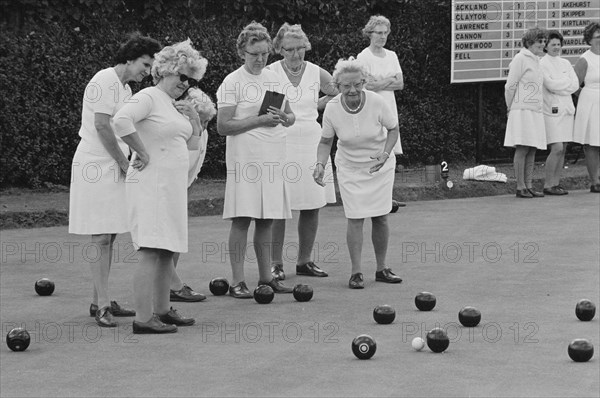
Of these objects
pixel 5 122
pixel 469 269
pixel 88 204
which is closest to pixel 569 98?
pixel 469 269

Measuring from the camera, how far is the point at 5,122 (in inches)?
593

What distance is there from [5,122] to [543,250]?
19.4ft

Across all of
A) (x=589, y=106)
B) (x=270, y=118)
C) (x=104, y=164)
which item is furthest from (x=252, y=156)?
(x=589, y=106)

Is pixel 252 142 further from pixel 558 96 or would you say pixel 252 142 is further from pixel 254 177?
pixel 558 96

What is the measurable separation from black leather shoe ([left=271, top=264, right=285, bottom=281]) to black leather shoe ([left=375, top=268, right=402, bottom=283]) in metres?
0.78

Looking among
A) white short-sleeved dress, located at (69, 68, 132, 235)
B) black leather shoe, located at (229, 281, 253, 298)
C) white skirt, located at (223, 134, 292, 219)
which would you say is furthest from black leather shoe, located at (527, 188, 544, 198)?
white short-sleeved dress, located at (69, 68, 132, 235)

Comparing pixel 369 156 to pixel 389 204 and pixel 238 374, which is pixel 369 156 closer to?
pixel 389 204

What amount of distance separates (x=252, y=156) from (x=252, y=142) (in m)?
0.11

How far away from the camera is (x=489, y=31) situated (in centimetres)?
1809

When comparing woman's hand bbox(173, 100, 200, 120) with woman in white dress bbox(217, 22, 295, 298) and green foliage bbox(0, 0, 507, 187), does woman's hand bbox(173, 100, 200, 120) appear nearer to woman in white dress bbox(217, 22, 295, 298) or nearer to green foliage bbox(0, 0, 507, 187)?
woman in white dress bbox(217, 22, 295, 298)

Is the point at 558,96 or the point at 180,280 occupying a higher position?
the point at 558,96

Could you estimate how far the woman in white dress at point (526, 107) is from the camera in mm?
16203

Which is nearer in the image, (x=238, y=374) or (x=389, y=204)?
(x=238, y=374)

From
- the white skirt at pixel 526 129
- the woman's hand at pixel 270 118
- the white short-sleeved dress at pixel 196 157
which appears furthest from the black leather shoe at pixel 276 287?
Result: the white skirt at pixel 526 129
